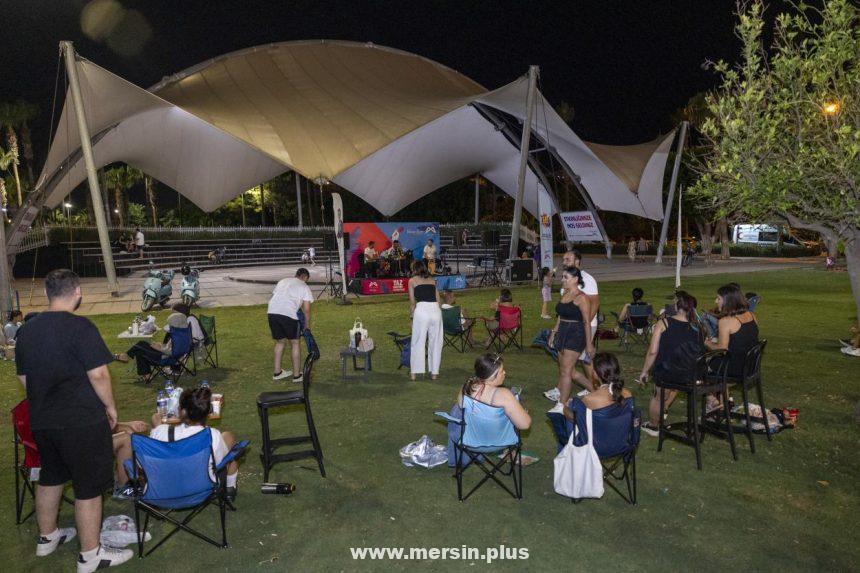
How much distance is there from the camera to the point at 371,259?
66.2 feet

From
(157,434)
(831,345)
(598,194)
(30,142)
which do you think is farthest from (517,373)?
(30,142)

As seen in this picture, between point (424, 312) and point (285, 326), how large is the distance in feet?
6.24

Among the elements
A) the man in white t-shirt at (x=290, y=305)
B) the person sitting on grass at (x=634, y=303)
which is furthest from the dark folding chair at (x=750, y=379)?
the man in white t-shirt at (x=290, y=305)

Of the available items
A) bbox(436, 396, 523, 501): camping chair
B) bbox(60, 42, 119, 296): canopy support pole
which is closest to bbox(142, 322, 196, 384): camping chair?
bbox(436, 396, 523, 501): camping chair

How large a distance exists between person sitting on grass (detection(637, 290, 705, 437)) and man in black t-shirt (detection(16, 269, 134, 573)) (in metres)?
4.65

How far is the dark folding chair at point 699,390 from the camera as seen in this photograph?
5074 mm

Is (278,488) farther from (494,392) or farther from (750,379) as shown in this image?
(750,379)

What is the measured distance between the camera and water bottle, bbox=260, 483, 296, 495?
454 centimetres

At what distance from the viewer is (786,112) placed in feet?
20.4

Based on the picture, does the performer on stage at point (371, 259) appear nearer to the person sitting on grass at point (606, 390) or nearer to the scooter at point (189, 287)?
the scooter at point (189, 287)

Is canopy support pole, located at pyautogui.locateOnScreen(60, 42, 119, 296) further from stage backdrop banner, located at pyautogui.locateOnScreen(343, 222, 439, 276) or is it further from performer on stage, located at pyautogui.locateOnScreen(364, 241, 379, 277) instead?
performer on stage, located at pyautogui.locateOnScreen(364, 241, 379, 277)

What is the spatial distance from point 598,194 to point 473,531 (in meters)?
22.5

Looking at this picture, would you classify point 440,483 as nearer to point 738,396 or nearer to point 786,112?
point 738,396

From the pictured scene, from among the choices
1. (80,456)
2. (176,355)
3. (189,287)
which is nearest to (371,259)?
(189,287)
